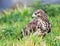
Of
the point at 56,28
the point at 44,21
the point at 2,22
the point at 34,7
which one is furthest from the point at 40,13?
the point at 34,7

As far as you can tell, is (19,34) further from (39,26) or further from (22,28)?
(39,26)

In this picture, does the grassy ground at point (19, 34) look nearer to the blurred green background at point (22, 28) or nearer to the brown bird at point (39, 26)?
the blurred green background at point (22, 28)

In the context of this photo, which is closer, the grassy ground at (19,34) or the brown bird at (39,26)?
the grassy ground at (19,34)

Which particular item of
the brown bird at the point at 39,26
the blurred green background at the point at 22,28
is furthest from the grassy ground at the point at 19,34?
the brown bird at the point at 39,26

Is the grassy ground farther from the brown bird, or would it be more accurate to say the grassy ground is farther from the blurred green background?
the brown bird

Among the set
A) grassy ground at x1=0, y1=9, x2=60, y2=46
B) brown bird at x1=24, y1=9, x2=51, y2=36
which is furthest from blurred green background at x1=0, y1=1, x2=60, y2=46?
brown bird at x1=24, y1=9, x2=51, y2=36

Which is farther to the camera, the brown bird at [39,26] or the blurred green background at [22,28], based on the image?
the brown bird at [39,26]

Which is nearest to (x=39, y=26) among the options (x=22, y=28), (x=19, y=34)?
(x=19, y=34)

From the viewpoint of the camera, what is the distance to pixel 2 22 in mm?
11070

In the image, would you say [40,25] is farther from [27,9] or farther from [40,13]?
[27,9]

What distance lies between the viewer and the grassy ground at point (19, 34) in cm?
732

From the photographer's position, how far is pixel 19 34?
8.49 meters

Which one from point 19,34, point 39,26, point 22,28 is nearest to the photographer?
point 39,26

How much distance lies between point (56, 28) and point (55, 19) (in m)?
1.14
